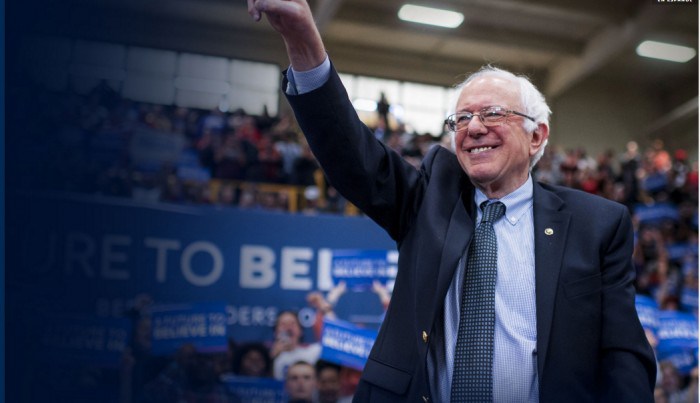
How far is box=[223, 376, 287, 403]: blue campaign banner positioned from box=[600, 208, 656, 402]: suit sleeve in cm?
389

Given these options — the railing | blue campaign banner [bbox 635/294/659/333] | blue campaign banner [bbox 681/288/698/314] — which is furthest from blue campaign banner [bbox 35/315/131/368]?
blue campaign banner [bbox 681/288/698/314]

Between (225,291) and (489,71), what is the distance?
14.4 feet

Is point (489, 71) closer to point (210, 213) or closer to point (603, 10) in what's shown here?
point (210, 213)

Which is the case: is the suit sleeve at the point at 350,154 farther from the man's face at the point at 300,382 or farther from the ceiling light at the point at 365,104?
the ceiling light at the point at 365,104

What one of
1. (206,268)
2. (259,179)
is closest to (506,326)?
(206,268)

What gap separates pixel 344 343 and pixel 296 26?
169 inches

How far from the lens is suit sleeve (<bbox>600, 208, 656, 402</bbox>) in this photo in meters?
1.45

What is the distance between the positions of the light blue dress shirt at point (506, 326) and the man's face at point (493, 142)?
151 millimetres

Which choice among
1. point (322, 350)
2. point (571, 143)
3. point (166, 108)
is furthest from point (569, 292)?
point (571, 143)

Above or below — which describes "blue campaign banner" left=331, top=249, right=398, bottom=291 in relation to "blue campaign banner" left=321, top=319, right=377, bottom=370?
above

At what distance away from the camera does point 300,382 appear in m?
5.26

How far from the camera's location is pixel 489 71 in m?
1.67

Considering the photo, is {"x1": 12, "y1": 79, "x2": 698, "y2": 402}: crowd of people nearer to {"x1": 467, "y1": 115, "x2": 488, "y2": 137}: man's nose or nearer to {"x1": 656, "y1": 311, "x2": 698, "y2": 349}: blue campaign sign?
{"x1": 656, "y1": 311, "x2": 698, "y2": 349}: blue campaign sign

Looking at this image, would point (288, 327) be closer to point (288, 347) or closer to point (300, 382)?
point (288, 347)
